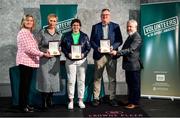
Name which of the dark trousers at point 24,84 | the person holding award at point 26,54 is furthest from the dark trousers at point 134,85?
the dark trousers at point 24,84

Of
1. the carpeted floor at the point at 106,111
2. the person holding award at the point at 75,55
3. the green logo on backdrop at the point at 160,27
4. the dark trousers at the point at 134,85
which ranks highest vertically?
the green logo on backdrop at the point at 160,27

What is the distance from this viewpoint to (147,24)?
6.47 meters

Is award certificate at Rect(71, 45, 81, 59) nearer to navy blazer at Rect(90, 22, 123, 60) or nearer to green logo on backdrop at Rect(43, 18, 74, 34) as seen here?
navy blazer at Rect(90, 22, 123, 60)

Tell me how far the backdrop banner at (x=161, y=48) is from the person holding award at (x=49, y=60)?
6.16ft

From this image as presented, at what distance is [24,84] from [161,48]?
8.68 ft

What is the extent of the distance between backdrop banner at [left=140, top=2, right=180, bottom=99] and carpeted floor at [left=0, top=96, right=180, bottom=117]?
1.37 ft

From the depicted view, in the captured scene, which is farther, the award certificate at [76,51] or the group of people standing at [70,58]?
the award certificate at [76,51]

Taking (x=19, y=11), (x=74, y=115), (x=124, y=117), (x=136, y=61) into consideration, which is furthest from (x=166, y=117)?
(x=19, y=11)

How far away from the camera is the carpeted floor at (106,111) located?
520 centimetres

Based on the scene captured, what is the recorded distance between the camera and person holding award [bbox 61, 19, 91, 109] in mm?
5457

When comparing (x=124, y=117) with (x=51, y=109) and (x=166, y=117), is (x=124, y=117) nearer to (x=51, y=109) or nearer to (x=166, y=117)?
(x=166, y=117)

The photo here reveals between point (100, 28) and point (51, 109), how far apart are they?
1.56 meters

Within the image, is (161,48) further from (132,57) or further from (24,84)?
(24,84)

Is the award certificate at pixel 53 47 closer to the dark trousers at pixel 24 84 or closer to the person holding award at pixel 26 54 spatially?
the person holding award at pixel 26 54
